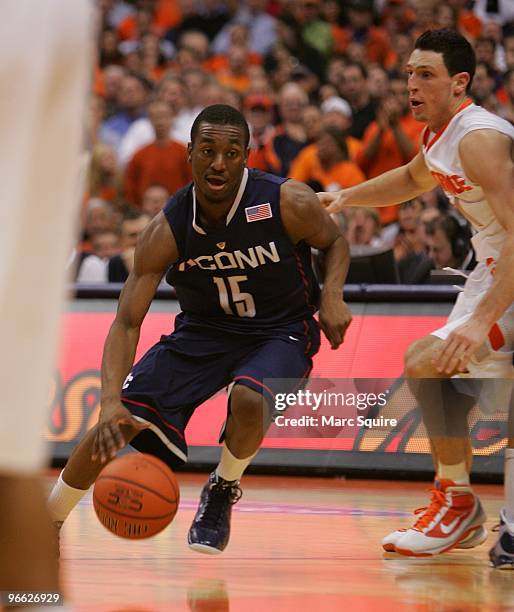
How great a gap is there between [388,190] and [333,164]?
4.72m

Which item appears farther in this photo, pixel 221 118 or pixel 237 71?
pixel 237 71

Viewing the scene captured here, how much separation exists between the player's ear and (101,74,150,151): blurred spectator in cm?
765

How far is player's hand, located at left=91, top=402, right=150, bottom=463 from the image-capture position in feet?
14.9

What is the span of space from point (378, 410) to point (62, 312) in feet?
12.8

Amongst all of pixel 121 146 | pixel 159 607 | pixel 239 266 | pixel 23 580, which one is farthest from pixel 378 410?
pixel 121 146

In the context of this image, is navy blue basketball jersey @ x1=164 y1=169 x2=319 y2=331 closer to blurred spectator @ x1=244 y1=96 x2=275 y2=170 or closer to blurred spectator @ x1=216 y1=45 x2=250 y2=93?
blurred spectator @ x1=244 y1=96 x2=275 y2=170

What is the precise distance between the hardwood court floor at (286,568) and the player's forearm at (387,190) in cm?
153

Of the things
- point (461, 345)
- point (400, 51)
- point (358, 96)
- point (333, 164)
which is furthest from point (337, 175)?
point (461, 345)

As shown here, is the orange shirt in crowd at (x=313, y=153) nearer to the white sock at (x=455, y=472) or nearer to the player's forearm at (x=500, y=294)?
the white sock at (x=455, y=472)

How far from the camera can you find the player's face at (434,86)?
492 cm

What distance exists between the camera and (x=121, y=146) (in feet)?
→ 39.8

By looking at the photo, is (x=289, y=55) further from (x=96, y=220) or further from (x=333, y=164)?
(x=96, y=220)

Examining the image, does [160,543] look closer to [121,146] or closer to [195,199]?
[195,199]

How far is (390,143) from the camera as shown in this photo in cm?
1038
